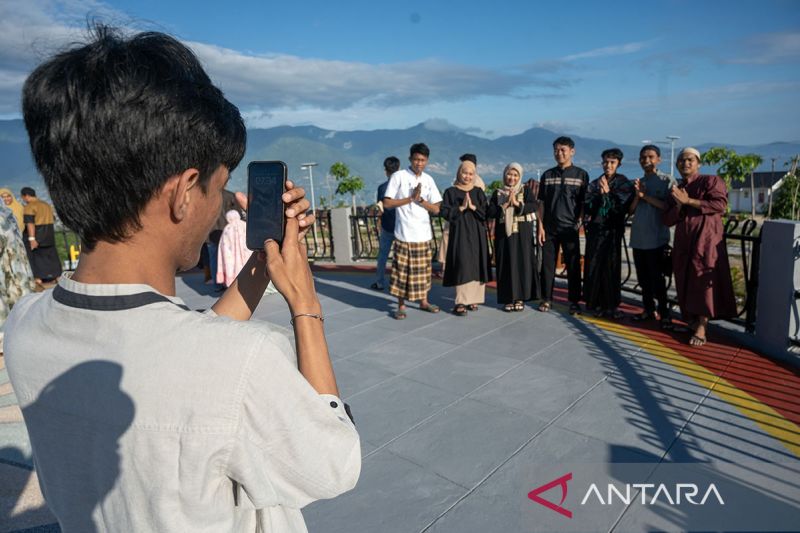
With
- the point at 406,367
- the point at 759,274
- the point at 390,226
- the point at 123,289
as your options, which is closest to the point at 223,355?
the point at 123,289

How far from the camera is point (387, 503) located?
2.64 m

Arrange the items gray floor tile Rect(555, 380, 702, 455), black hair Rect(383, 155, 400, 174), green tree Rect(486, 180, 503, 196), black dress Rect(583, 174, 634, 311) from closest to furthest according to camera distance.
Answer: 1. gray floor tile Rect(555, 380, 702, 455)
2. black dress Rect(583, 174, 634, 311)
3. green tree Rect(486, 180, 503, 196)
4. black hair Rect(383, 155, 400, 174)

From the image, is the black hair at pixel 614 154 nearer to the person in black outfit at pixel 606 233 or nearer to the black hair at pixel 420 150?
the person in black outfit at pixel 606 233

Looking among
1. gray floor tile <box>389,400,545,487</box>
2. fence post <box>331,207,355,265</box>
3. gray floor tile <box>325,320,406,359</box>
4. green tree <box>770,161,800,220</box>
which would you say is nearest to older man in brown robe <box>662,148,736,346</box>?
gray floor tile <box>389,400,545,487</box>

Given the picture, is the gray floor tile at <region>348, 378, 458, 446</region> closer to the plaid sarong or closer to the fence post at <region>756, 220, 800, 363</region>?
the plaid sarong

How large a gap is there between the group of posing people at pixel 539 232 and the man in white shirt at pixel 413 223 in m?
0.01

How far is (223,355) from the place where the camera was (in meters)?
0.76

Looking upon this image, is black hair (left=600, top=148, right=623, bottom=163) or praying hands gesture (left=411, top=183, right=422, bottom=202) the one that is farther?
praying hands gesture (left=411, top=183, right=422, bottom=202)

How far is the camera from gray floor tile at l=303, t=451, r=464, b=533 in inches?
98.1

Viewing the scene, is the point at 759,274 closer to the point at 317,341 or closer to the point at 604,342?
the point at 604,342

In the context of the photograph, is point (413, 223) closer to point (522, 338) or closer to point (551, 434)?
point (522, 338)

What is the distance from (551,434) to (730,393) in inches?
65.6

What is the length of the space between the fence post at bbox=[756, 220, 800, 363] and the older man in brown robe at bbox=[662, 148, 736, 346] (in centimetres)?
28

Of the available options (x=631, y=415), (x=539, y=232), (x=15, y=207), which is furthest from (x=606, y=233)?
(x=15, y=207)
